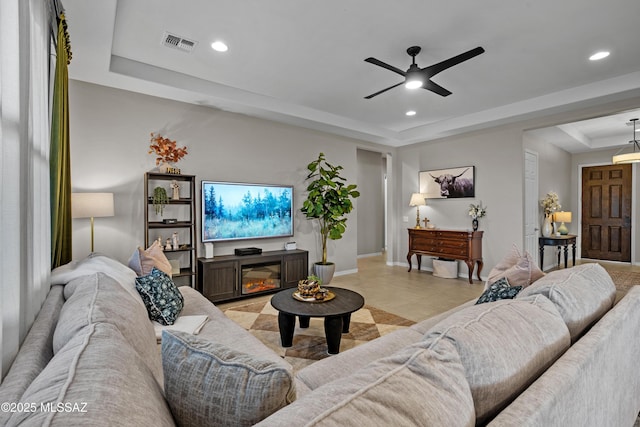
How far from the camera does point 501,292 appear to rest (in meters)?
1.80

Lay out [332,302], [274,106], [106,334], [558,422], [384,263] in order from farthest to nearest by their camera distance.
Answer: [384,263] < [274,106] < [332,302] < [106,334] < [558,422]

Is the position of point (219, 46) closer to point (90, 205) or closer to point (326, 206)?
point (90, 205)

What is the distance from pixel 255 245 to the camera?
4750mm

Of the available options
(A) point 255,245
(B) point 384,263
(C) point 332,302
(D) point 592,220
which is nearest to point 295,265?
(A) point 255,245

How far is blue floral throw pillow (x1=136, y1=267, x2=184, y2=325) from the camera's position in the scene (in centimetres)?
201

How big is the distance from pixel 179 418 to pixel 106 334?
36cm

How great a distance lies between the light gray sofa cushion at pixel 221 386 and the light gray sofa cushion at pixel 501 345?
395 millimetres

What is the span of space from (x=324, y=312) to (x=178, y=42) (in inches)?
112

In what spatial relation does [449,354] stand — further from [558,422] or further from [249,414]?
[249,414]

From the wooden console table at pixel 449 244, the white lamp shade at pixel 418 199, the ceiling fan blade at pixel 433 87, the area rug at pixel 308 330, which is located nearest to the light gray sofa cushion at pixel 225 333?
the area rug at pixel 308 330

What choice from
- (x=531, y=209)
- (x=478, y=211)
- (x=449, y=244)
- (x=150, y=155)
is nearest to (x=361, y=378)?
(x=150, y=155)

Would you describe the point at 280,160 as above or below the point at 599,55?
below

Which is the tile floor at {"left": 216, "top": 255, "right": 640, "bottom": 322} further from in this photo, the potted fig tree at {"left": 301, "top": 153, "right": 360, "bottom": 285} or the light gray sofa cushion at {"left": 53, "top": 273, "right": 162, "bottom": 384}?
A: the light gray sofa cushion at {"left": 53, "top": 273, "right": 162, "bottom": 384}

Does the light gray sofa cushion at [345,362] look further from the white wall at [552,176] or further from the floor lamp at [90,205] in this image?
the white wall at [552,176]
